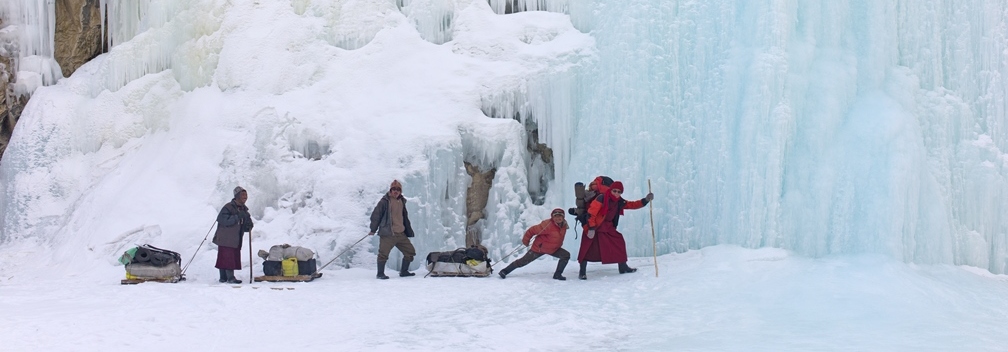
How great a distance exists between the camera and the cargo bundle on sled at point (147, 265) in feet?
30.9

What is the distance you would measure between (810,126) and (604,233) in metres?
2.74

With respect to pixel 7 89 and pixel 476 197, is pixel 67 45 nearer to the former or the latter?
pixel 7 89

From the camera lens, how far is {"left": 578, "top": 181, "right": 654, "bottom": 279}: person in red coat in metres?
9.74

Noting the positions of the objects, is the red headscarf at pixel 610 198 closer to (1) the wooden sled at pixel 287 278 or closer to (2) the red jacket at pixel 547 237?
(2) the red jacket at pixel 547 237

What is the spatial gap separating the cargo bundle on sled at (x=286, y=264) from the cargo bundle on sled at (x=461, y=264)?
4.43 feet

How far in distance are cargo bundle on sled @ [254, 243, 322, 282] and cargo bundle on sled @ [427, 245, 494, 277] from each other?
135cm

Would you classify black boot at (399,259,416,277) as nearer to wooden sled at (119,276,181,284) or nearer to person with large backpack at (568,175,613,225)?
person with large backpack at (568,175,613,225)

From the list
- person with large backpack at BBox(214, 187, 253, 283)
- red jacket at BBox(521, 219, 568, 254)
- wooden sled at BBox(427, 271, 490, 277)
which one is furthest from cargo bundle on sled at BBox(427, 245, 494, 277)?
person with large backpack at BBox(214, 187, 253, 283)

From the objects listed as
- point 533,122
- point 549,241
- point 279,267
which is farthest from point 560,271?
point 279,267

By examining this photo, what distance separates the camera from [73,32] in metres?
13.9

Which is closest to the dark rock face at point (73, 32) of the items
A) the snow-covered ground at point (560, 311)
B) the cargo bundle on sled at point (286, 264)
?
the snow-covered ground at point (560, 311)

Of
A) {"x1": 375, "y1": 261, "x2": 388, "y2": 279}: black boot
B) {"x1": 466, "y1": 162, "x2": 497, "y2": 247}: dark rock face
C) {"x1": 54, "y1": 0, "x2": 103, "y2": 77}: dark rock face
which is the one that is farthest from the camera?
{"x1": 54, "y1": 0, "x2": 103, "y2": 77}: dark rock face

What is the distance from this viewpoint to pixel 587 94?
1173cm

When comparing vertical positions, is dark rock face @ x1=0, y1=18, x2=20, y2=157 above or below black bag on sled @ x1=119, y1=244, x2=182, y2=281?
above
